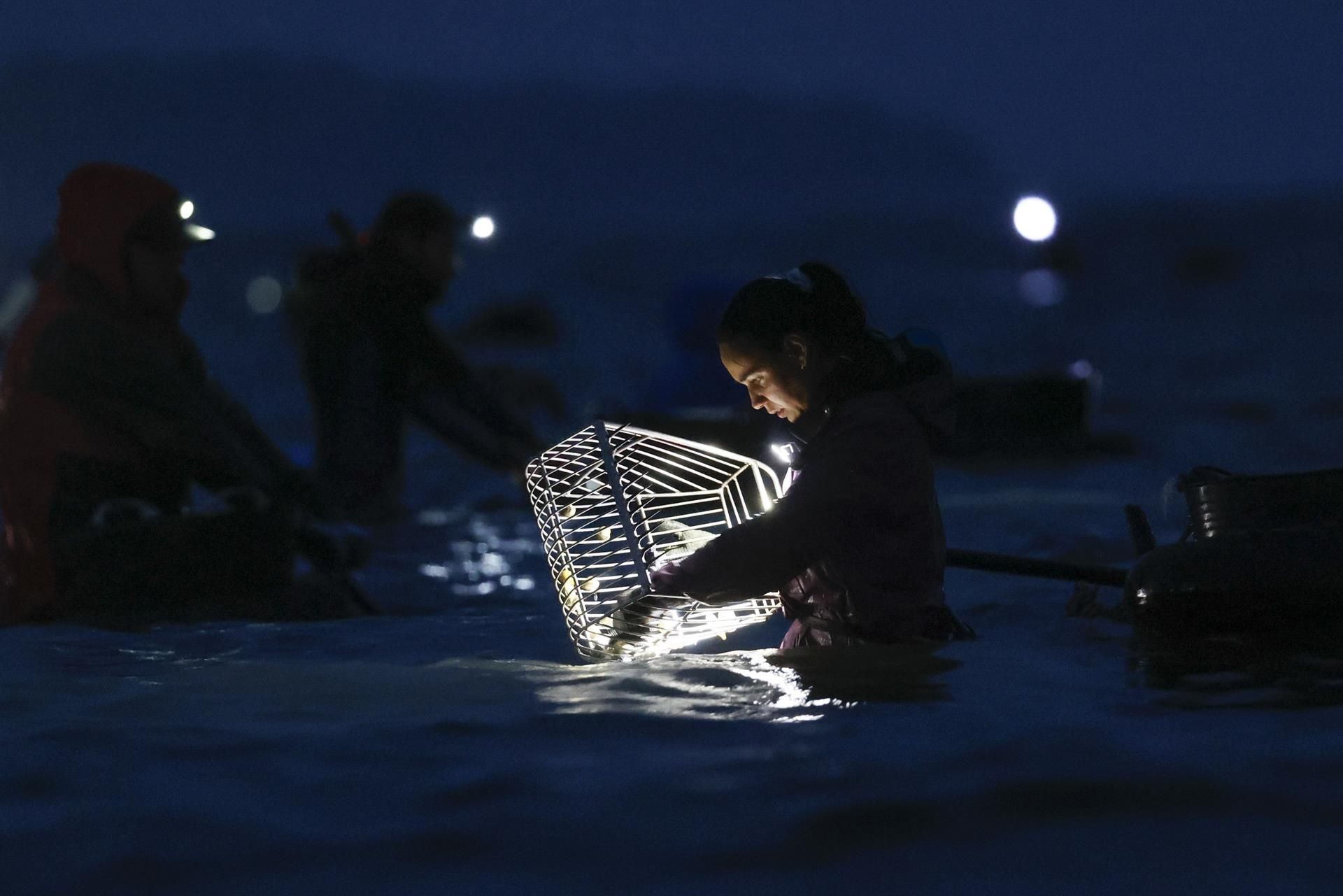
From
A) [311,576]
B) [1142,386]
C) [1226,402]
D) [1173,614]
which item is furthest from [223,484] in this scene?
[1142,386]

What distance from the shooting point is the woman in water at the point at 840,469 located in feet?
11.8

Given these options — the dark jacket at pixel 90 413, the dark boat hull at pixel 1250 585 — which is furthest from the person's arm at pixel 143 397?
the dark boat hull at pixel 1250 585

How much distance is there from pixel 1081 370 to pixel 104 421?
41.1 feet

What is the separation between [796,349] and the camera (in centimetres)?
370

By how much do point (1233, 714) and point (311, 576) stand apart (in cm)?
367

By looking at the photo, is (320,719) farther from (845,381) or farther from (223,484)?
(223,484)

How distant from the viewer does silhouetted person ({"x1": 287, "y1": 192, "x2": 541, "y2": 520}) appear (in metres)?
7.61

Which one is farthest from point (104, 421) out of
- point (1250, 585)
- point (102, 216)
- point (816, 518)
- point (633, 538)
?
point (1250, 585)

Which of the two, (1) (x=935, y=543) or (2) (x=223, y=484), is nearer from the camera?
(1) (x=935, y=543)

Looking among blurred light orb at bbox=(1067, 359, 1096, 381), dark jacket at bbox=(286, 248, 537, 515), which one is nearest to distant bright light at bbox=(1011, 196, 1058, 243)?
blurred light orb at bbox=(1067, 359, 1096, 381)

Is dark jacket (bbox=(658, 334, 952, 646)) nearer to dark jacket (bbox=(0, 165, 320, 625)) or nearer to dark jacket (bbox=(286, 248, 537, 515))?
dark jacket (bbox=(0, 165, 320, 625))

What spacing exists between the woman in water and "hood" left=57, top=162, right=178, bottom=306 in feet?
9.79

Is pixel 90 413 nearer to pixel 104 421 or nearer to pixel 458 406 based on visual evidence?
pixel 104 421

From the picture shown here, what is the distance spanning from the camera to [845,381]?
12.2 feet
